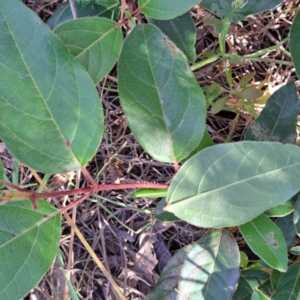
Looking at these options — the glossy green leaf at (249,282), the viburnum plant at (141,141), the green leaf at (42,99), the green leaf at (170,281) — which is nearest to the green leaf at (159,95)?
the viburnum plant at (141,141)

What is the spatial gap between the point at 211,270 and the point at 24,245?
52 centimetres

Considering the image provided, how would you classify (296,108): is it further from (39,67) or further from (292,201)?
(39,67)

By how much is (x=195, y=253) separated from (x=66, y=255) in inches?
31.2

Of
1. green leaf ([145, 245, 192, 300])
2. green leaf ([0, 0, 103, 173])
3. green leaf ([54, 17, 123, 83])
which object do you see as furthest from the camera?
green leaf ([145, 245, 192, 300])

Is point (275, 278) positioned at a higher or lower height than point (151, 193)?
lower

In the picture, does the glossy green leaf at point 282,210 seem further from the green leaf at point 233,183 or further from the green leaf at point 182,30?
the green leaf at point 182,30

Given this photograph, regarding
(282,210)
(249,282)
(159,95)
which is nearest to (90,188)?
(159,95)

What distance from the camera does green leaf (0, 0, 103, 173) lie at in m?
0.92

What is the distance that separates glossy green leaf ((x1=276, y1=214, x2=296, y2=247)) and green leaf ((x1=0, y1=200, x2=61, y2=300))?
69 cm

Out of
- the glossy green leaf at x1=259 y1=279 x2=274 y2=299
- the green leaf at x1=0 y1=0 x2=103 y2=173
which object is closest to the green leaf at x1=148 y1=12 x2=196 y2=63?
the green leaf at x1=0 y1=0 x2=103 y2=173

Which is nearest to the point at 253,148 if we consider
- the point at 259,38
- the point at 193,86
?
the point at 193,86

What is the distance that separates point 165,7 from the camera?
3.44 feet

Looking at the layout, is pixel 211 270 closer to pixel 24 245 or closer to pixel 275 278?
pixel 275 278

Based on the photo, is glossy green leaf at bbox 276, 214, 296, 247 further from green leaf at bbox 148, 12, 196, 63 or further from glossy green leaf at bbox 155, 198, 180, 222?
green leaf at bbox 148, 12, 196, 63
